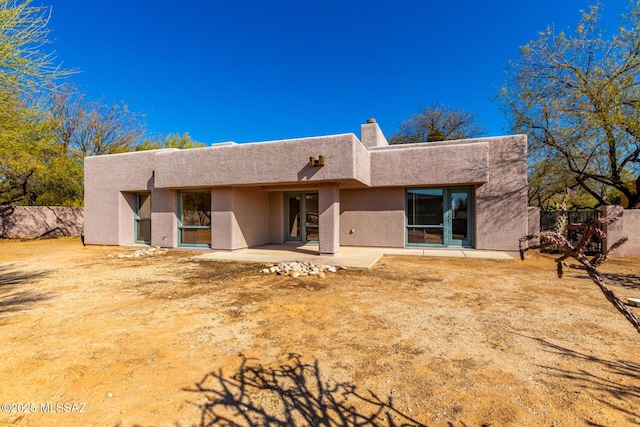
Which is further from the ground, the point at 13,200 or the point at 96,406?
the point at 13,200

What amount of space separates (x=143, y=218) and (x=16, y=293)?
8.06m

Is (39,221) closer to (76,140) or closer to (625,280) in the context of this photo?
(76,140)

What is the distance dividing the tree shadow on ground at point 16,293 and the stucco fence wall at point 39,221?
1345 centimetres

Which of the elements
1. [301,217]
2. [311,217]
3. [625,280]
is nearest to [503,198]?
[625,280]

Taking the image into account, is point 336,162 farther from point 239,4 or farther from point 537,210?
point 239,4

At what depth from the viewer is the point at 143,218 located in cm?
1352

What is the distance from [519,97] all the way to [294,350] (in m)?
15.3

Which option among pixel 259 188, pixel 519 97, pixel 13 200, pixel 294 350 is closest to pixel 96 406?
pixel 294 350

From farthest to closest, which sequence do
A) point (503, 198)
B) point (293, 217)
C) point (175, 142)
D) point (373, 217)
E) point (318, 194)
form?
1. point (175, 142)
2. point (293, 217)
3. point (373, 217)
4. point (318, 194)
5. point (503, 198)

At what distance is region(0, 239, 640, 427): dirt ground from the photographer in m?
2.38

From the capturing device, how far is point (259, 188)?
41.2 feet

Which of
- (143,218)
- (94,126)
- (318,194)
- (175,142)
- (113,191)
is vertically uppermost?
(94,126)

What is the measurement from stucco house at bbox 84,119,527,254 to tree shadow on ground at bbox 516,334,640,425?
6.79 m

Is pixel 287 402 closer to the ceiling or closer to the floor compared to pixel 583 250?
closer to the floor
